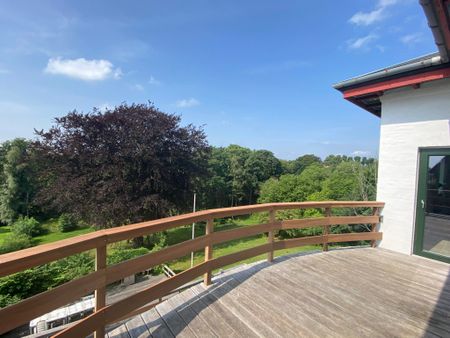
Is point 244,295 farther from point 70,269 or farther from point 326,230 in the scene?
point 70,269

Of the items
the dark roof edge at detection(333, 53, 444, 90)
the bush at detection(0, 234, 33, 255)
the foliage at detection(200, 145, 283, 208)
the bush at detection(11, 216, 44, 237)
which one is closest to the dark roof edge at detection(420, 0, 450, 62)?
the dark roof edge at detection(333, 53, 444, 90)

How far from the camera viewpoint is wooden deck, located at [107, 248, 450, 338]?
88.2 inches

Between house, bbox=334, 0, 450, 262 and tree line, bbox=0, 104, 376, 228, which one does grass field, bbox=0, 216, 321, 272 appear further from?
house, bbox=334, 0, 450, 262

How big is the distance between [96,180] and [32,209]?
19.9m

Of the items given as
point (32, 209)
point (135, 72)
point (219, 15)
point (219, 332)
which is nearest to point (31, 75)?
point (135, 72)

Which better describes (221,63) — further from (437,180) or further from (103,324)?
(103,324)

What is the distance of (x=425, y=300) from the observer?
9.52ft

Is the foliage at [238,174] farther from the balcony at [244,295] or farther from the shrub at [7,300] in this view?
the balcony at [244,295]

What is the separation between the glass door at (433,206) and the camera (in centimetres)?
420

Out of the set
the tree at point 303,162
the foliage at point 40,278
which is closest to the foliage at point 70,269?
the foliage at point 40,278

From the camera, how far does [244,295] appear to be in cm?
285

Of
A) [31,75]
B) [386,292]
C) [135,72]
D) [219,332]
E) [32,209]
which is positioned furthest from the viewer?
[32,209]

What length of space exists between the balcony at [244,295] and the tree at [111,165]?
9.93 meters

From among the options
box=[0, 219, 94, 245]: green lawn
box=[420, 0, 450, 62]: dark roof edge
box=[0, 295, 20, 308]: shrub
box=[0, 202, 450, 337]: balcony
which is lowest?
box=[0, 219, 94, 245]: green lawn
